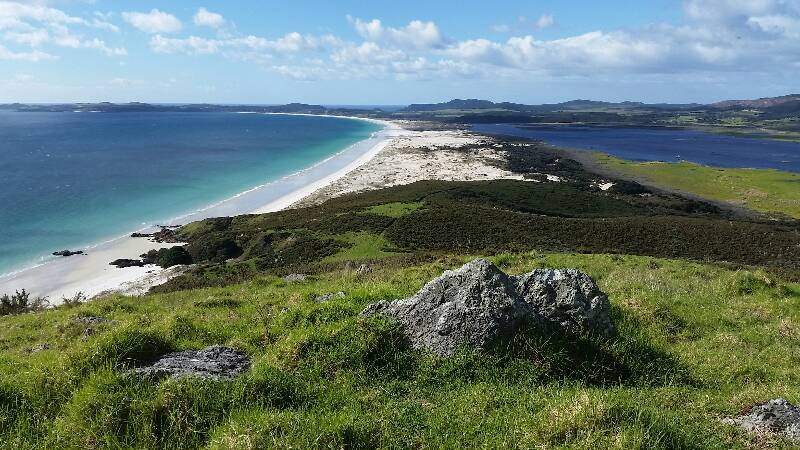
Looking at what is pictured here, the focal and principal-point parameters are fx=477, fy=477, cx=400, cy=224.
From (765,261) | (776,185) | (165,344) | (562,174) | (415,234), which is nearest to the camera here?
(165,344)

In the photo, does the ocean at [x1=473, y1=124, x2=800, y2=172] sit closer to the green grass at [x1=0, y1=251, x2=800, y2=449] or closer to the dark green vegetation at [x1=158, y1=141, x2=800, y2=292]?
the dark green vegetation at [x1=158, y1=141, x2=800, y2=292]

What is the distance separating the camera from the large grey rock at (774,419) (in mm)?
6738

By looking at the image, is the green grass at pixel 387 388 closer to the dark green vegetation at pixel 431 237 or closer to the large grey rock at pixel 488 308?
the large grey rock at pixel 488 308

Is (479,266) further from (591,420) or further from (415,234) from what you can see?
(415,234)

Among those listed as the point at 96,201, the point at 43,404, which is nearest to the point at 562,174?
the point at 96,201

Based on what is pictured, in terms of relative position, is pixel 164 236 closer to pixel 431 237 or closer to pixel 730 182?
pixel 431 237

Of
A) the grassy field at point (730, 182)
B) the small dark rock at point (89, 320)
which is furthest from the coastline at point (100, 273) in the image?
the grassy field at point (730, 182)

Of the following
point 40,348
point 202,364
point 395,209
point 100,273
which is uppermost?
point 202,364

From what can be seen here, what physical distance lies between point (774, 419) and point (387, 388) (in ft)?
18.8

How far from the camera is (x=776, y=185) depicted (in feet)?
271

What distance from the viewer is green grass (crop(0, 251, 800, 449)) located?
20.2 ft

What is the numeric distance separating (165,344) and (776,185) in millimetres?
101757

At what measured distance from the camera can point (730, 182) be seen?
3378 inches

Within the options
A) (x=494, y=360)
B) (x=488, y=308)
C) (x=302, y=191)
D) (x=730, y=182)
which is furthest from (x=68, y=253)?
(x=730, y=182)
